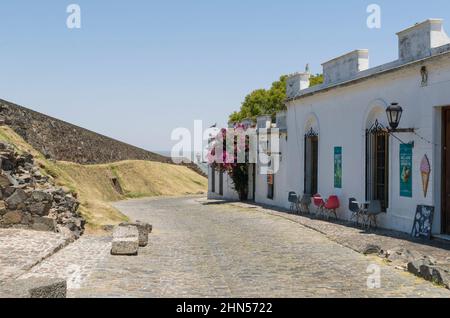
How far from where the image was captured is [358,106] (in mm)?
15625

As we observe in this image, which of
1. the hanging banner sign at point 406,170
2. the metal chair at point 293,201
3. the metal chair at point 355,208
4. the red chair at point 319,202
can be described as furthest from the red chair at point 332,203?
the hanging banner sign at point 406,170

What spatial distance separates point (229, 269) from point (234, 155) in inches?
686

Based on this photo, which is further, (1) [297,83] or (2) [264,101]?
(2) [264,101]

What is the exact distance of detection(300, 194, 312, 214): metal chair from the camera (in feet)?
61.9

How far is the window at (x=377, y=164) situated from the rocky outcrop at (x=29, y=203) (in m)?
7.58

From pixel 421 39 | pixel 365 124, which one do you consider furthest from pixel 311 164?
pixel 421 39

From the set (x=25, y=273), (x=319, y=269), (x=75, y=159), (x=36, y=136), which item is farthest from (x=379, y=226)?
(x=75, y=159)

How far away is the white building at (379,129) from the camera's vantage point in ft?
39.5

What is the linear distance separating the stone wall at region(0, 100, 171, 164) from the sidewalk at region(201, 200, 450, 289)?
502 inches

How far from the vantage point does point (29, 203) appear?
40.0 feet

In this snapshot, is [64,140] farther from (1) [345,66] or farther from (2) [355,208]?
(2) [355,208]

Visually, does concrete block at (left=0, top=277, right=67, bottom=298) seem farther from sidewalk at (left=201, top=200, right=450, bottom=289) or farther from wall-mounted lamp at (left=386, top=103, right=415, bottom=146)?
wall-mounted lamp at (left=386, top=103, right=415, bottom=146)

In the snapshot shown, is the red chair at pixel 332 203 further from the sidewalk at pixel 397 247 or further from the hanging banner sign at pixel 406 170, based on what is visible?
the hanging banner sign at pixel 406 170
